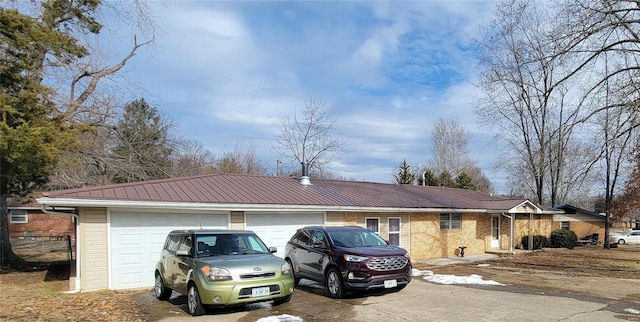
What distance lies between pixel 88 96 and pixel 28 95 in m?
5.44

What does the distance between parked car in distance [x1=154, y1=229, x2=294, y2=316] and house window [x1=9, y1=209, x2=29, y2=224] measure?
3352cm

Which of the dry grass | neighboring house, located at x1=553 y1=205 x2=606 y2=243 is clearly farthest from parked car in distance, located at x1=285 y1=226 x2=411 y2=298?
neighboring house, located at x1=553 y1=205 x2=606 y2=243

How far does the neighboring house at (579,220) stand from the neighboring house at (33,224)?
1527 inches

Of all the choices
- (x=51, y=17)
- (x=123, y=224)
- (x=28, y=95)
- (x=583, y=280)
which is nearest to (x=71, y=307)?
(x=123, y=224)

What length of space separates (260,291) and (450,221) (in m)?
14.8

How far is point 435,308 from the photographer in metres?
8.34

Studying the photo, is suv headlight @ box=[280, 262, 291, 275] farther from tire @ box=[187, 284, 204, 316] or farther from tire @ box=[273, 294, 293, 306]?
tire @ box=[187, 284, 204, 316]

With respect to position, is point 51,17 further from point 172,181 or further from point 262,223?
point 262,223

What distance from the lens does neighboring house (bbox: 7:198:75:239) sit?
1359 inches

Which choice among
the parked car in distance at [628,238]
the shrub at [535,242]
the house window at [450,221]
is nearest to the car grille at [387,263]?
the house window at [450,221]

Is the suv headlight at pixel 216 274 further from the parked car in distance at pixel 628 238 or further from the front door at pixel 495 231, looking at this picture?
the parked car in distance at pixel 628 238

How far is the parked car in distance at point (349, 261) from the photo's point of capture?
30.2 ft

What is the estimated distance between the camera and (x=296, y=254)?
37.3 feet

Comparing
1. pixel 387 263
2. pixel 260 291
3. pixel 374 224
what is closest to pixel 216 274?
pixel 260 291
